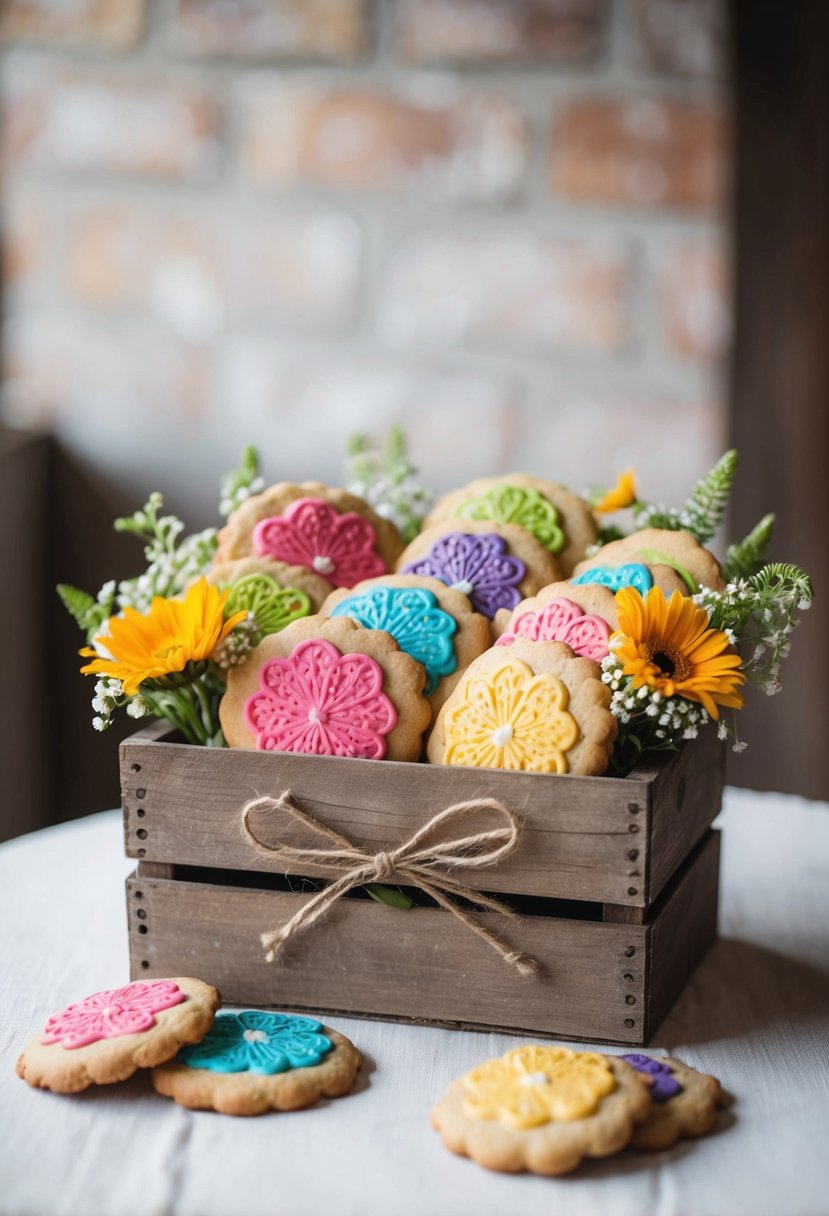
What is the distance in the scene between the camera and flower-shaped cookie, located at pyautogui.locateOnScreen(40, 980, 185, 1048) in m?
0.82

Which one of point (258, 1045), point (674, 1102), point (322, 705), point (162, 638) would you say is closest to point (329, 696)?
point (322, 705)

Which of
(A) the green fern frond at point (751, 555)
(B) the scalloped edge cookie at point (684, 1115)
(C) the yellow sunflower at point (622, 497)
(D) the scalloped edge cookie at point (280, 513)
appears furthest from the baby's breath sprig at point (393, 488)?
(B) the scalloped edge cookie at point (684, 1115)

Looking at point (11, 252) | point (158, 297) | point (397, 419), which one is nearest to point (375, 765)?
point (397, 419)

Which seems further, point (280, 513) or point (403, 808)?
point (280, 513)

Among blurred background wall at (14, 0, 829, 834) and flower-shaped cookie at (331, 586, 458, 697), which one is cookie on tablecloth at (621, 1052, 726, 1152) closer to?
flower-shaped cookie at (331, 586, 458, 697)

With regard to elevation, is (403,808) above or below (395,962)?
above

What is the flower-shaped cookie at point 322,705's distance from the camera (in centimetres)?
90

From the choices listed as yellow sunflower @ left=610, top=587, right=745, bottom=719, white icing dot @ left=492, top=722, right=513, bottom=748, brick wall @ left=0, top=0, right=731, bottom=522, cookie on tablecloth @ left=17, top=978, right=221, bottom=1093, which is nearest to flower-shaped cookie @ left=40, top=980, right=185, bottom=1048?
cookie on tablecloth @ left=17, top=978, right=221, bottom=1093

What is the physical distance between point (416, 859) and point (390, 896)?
0.04 metres

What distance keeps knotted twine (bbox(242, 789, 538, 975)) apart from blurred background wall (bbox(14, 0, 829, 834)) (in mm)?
1117

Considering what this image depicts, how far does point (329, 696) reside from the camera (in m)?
0.92

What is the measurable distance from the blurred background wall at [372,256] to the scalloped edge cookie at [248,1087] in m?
1.24

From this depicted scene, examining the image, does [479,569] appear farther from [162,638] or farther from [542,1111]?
[542,1111]

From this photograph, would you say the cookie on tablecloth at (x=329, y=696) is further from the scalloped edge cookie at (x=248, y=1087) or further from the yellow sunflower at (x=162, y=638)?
the scalloped edge cookie at (x=248, y=1087)
